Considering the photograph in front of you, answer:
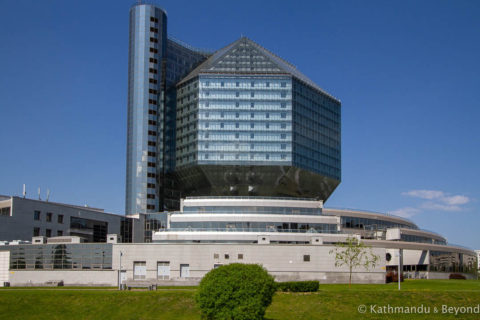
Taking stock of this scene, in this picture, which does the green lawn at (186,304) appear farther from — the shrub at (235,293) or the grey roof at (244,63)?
the grey roof at (244,63)

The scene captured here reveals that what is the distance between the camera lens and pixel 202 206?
13400 centimetres

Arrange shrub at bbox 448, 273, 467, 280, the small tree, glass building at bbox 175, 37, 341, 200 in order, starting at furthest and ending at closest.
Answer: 1. glass building at bbox 175, 37, 341, 200
2. shrub at bbox 448, 273, 467, 280
3. the small tree

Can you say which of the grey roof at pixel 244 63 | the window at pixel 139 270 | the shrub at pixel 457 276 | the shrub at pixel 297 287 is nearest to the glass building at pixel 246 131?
the grey roof at pixel 244 63

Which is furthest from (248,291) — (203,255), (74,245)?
(74,245)

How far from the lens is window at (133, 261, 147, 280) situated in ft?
346

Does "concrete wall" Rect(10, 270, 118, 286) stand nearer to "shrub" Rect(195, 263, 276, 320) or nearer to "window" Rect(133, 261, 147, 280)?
"window" Rect(133, 261, 147, 280)

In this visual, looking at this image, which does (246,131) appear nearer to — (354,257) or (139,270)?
(139,270)

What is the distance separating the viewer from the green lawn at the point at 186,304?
7006 centimetres

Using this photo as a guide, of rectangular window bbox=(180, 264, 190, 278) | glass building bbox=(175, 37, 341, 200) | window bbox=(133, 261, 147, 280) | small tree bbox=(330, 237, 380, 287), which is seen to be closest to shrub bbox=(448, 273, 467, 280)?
glass building bbox=(175, 37, 341, 200)

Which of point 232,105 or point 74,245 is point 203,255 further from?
point 232,105

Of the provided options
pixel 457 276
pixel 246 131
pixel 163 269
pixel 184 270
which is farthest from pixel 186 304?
pixel 457 276

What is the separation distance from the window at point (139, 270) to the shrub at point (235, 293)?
4920 centimetres

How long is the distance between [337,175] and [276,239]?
48201 millimetres

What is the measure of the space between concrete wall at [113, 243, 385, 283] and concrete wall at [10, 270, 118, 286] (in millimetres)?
2442
